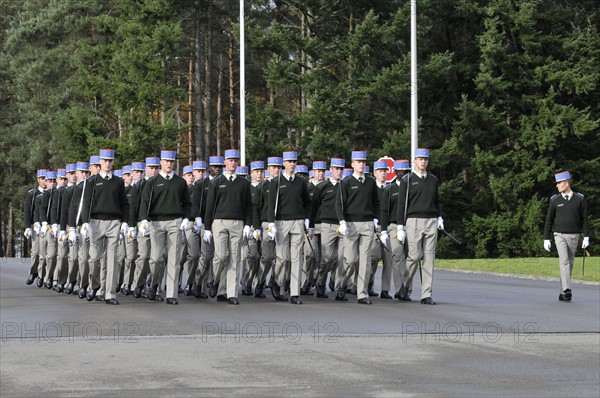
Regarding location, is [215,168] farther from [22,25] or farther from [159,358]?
[22,25]

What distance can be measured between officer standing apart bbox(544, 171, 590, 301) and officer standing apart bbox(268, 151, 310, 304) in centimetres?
420

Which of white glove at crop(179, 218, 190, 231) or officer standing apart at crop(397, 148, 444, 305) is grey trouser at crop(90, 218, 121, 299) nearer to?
white glove at crop(179, 218, 190, 231)

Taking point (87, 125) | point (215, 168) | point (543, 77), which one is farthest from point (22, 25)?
point (215, 168)

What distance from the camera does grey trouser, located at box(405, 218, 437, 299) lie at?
60.3 ft

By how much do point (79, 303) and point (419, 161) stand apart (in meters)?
5.88

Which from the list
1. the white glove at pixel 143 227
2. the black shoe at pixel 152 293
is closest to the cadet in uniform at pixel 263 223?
the black shoe at pixel 152 293

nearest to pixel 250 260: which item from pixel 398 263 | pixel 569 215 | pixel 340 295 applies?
pixel 340 295

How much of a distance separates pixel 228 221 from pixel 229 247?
42 centimetres

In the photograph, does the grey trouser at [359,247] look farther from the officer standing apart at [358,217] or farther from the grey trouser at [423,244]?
the grey trouser at [423,244]

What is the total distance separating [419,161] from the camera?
1878 cm

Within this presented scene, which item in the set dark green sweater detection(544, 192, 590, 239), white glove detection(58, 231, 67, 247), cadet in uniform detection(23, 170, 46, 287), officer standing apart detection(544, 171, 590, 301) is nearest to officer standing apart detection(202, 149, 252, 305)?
white glove detection(58, 231, 67, 247)

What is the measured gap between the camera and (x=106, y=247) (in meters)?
18.7

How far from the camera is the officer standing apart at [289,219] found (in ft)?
61.7

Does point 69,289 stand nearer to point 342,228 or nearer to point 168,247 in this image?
point 168,247
